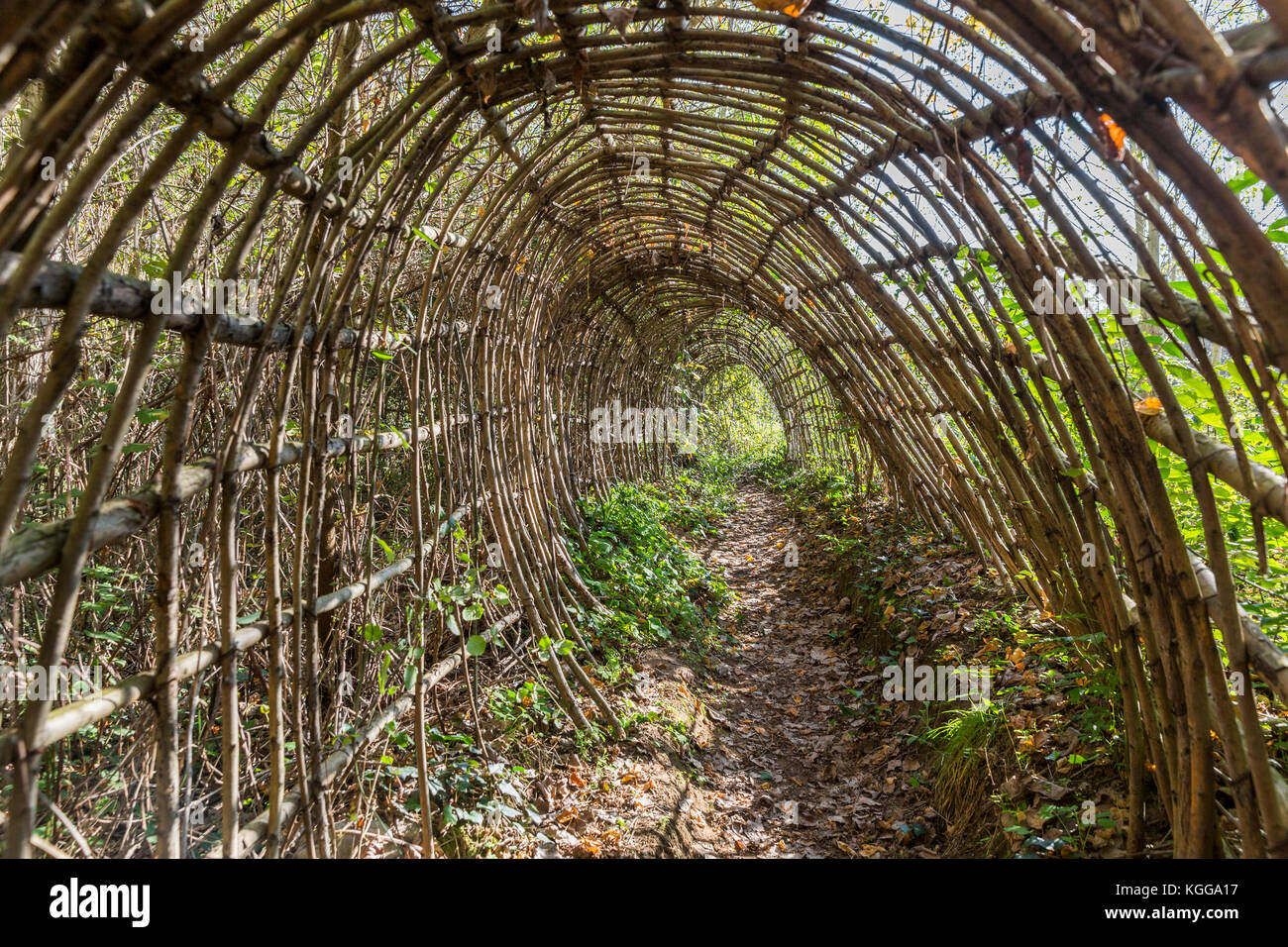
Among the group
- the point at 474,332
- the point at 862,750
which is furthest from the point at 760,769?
the point at 474,332

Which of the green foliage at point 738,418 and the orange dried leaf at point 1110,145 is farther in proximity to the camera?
the green foliage at point 738,418

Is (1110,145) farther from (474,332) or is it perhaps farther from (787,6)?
(474,332)

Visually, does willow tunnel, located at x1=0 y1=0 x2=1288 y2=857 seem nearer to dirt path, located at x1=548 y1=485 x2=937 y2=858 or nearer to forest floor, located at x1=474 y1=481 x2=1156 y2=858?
forest floor, located at x1=474 y1=481 x2=1156 y2=858

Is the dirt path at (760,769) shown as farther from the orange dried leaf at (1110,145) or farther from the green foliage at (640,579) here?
the orange dried leaf at (1110,145)

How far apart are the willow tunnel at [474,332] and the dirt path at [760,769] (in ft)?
1.79

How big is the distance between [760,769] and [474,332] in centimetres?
286

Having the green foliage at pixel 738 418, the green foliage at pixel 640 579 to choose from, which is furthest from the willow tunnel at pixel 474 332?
the green foliage at pixel 738 418

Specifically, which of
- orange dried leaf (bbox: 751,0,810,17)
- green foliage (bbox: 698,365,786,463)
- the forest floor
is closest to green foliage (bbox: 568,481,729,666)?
the forest floor

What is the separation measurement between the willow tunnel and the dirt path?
1.79 ft

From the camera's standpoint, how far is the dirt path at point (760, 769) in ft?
9.66

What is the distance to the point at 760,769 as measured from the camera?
12.2ft

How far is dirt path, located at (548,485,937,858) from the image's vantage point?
295cm

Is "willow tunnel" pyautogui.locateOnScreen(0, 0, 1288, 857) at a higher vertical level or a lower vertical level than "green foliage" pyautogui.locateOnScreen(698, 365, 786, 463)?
lower

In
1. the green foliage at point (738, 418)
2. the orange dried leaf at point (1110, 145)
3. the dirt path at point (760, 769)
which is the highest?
the green foliage at point (738, 418)
